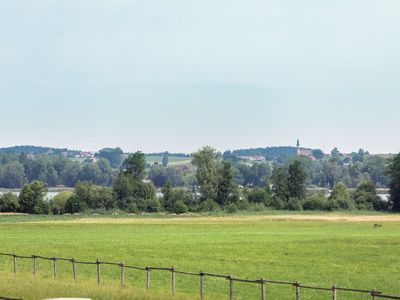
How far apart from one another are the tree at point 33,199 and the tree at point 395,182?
64.5 m

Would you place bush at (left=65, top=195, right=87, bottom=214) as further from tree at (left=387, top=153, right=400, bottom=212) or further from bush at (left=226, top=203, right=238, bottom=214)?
tree at (left=387, top=153, right=400, bottom=212)

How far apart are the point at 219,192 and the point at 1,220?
69.9 metres

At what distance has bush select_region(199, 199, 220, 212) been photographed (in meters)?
182

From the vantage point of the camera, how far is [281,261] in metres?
Result: 62.5

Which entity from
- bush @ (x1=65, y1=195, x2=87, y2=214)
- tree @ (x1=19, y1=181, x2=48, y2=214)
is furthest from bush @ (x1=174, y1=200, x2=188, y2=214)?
tree @ (x1=19, y1=181, x2=48, y2=214)

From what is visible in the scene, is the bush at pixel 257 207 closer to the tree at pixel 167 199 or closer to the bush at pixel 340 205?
the bush at pixel 340 205

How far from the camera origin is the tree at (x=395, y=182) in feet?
593

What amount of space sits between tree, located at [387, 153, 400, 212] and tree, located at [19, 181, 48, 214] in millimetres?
64513

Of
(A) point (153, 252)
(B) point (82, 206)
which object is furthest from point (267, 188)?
(A) point (153, 252)

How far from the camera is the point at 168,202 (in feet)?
602

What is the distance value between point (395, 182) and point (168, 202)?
42.9m

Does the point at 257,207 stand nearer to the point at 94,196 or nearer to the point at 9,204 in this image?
the point at 94,196

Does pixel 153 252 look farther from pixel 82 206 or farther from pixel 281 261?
pixel 82 206

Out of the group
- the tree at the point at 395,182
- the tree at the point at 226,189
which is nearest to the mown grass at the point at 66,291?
the tree at the point at 395,182
